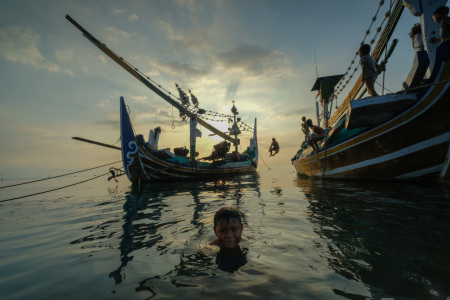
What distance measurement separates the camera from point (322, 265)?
7.34ft

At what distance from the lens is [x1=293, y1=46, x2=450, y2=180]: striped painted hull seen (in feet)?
21.0

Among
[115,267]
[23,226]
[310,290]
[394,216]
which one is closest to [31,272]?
[115,267]

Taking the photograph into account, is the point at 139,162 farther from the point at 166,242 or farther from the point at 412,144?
the point at 412,144

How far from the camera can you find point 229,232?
295 centimetres

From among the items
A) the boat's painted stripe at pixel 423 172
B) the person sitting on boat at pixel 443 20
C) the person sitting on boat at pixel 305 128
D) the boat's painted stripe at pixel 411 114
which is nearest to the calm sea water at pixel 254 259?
the boat's painted stripe at pixel 423 172

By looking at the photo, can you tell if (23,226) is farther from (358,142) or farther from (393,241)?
(358,142)

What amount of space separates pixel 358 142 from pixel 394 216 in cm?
568

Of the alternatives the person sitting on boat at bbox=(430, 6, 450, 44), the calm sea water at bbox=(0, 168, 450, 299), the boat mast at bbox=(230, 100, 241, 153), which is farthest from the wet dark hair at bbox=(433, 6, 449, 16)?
the boat mast at bbox=(230, 100, 241, 153)

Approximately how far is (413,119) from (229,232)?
7.49 meters

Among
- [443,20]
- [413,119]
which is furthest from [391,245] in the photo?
[443,20]

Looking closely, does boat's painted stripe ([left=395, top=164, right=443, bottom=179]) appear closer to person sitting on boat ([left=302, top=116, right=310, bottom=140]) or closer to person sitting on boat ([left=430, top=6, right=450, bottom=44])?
person sitting on boat ([left=430, top=6, right=450, bottom=44])

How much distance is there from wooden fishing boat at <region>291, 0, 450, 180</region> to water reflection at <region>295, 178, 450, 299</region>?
2676mm

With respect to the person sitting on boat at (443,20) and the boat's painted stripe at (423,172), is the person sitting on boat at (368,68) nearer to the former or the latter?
the person sitting on boat at (443,20)

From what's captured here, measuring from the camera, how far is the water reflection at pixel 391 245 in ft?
5.84
